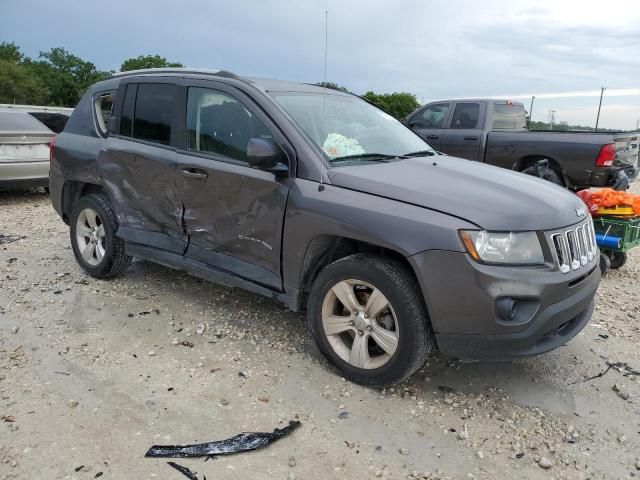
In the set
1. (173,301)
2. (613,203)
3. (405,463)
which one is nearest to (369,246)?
(405,463)

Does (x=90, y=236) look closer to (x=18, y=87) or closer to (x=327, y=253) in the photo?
(x=327, y=253)

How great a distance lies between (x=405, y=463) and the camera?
2689 mm

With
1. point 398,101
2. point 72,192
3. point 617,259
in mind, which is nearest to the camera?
point 72,192

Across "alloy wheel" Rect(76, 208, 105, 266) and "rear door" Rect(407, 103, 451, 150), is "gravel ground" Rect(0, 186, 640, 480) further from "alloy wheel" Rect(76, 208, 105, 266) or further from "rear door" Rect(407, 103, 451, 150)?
"rear door" Rect(407, 103, 451, 150)

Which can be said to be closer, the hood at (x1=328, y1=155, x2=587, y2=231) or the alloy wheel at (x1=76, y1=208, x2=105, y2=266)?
the hood at (x1=328, y1=155, x2=587, y2=231)

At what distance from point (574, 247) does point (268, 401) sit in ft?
6.56

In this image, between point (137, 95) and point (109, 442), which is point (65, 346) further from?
point (137, 95)

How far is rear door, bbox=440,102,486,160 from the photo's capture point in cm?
954

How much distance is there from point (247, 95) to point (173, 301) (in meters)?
1.90

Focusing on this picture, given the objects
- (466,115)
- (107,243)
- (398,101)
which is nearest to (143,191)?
(107,243)

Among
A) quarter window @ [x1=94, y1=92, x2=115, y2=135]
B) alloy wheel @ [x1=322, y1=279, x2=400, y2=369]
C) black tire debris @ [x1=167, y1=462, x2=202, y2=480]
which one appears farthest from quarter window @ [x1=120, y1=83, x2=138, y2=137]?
black tire debris @ [x1=167, y1=462, x2=202, y2=480]

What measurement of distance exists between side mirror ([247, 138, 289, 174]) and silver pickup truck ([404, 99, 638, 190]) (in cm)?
426

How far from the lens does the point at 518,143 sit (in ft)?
29.2

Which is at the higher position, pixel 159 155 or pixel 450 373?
pixel 159 155
